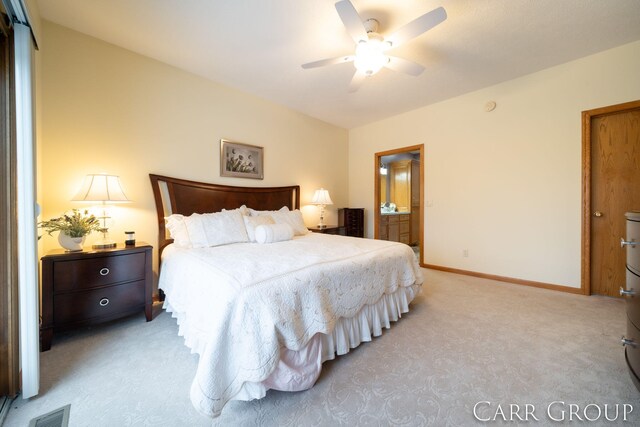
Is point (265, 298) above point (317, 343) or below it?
above

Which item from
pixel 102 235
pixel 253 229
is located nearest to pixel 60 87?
pixel 102 235

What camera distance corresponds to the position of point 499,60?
2.73m

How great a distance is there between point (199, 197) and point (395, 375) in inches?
107

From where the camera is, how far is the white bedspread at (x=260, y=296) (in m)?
1.18

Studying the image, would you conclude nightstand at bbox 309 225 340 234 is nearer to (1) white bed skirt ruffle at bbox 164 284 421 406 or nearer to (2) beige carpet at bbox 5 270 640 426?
(1) white bed skirt ruffle at bbox 164 284 421 406

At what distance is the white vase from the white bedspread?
631mm

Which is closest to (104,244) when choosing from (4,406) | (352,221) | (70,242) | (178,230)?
(70,242)

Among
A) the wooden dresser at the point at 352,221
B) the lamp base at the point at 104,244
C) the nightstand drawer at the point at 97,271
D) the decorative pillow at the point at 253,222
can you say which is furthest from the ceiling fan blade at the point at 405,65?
the lamp base at the point at 104,244

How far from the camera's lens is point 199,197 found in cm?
300

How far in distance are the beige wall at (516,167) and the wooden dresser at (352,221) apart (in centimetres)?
123

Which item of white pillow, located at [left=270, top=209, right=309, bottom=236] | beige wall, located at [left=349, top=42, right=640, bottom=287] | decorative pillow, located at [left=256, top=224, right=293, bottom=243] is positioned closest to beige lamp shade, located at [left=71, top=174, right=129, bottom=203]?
decorative pillow, located at [left=256, top=224, right=293, bottom=243]

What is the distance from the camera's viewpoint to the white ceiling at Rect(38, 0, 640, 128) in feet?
6.49

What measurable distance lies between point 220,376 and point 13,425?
1.05 metres

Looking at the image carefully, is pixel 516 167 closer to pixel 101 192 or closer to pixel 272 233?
pixel 272 233
